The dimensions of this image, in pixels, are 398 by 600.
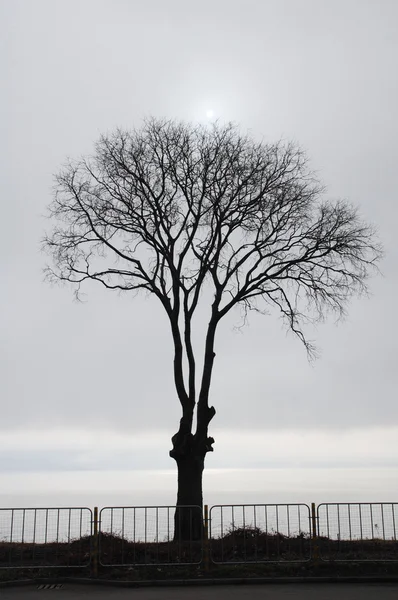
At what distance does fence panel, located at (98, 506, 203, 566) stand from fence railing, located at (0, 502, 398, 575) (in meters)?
0.02

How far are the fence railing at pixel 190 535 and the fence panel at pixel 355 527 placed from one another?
21 mm

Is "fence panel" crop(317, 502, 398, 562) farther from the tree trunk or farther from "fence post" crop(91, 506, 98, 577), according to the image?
"fence post" crop(91, 506, 98, 577)

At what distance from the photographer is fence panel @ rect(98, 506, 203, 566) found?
1455 centimetres

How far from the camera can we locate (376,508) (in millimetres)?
15180

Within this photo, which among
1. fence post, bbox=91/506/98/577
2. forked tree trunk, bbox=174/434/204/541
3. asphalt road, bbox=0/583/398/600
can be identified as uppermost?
forked tree trunk, bbox=174/434/204/541

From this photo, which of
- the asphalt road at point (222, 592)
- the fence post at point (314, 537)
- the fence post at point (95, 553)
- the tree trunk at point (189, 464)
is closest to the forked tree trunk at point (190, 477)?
the tree trunk at point (189, 464)

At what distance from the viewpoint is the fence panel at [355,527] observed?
49.1 ft

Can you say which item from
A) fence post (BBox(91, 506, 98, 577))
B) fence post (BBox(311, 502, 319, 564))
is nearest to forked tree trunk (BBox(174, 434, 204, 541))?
fence post (BBox(311, 502, 319, 564))

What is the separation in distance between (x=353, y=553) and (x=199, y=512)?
3683 mm

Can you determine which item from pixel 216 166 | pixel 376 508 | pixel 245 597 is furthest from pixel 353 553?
pixel 216 166

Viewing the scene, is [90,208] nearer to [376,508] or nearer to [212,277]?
[212,277]

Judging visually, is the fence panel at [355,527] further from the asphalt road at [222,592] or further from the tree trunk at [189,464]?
the tree trunk at [189,464]

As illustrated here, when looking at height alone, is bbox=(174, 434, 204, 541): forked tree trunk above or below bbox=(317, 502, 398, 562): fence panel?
above

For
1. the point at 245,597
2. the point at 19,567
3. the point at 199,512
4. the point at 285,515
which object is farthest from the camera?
the point at 199,512
